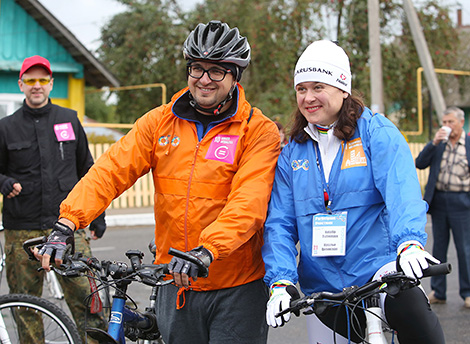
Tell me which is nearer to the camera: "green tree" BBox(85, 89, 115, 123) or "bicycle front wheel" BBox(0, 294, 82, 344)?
"bicycle front wheel" BBox(0, 294, 82, 344)

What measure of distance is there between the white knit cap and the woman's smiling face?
0.10 ft

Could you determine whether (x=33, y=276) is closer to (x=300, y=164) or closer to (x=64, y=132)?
(x=64, y=132)

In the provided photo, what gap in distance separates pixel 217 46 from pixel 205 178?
0.67 m

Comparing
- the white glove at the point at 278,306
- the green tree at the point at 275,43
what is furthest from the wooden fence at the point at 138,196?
the white glove at the point at 278,306

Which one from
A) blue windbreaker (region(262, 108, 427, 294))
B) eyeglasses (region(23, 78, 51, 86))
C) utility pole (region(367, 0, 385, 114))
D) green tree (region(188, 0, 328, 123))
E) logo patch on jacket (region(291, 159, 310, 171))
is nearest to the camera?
blue windbreaker (region(262, 108, 427, 294))

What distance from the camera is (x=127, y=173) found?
3.05 meters

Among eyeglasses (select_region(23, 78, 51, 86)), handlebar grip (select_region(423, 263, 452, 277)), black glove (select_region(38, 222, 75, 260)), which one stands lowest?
handlebar grip (select_region(423, 263, 452, 277))

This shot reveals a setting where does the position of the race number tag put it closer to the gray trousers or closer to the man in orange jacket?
the man in orange jacket

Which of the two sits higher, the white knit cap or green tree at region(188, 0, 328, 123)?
green tree at region(188, 0, 328, 123)

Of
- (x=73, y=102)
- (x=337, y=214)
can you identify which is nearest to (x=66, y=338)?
(x=337, y=214)

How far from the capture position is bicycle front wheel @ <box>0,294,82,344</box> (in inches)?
140

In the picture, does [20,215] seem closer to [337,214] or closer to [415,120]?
[337,214]

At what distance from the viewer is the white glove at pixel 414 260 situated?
2266mm

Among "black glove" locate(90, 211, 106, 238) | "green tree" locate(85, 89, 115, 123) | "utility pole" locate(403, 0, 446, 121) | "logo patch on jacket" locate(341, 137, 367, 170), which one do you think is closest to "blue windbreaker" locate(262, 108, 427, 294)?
"logo patch on jacket" locate(341, 137, 367, 170)
